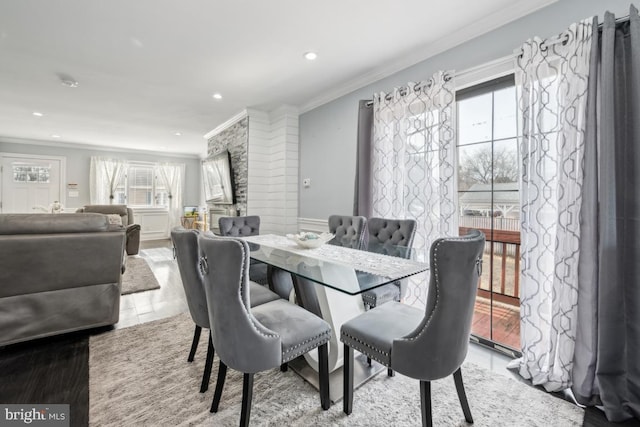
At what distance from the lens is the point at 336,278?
1.46 meters

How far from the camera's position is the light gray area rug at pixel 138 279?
11.6 ft

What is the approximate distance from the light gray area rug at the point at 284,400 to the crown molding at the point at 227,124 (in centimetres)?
351

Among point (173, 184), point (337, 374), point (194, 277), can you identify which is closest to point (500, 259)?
point (337, 374)

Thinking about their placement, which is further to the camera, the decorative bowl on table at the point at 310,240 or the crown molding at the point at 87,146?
the crown molding at the point at 87,146

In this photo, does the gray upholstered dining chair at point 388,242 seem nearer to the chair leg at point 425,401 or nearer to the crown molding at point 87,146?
the chair leg at point 425,401

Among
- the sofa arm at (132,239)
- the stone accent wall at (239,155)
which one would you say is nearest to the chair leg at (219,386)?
the stone accent wall at (239,155)

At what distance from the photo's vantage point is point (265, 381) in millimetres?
1745

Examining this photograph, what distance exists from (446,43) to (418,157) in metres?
0.97

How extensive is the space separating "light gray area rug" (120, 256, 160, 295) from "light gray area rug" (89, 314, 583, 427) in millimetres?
1711

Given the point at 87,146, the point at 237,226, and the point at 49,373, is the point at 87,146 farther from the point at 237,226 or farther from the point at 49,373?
the point at 49,373

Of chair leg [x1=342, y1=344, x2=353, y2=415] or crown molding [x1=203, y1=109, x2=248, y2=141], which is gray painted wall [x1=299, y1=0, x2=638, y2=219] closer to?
crown molding [x1=203, y1=109, x2=248, y2=141]

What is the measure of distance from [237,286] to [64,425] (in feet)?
3.91

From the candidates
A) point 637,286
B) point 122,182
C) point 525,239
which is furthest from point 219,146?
point 637,286

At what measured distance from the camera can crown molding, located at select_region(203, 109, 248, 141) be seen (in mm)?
4440
